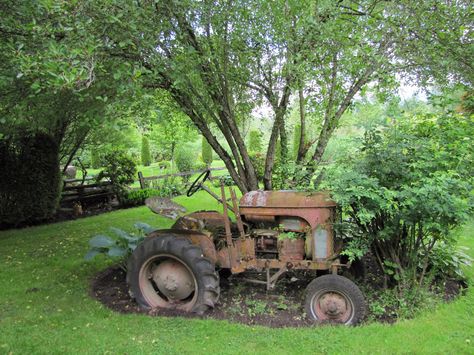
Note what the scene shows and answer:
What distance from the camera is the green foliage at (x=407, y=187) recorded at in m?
3.30

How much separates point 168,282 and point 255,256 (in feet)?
3.12

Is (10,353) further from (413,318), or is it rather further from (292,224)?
(413,318)

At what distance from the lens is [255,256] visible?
3910 millimetres

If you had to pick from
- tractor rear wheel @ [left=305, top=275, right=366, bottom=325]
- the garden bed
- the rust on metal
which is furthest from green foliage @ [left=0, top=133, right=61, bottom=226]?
tractor rear wheel @ [left=305, top=275, right=366, bottom=325]

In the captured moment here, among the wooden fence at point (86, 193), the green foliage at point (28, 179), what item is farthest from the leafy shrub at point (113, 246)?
the wooden fence at point (86, 193)

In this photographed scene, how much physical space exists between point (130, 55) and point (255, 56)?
69.7 inches

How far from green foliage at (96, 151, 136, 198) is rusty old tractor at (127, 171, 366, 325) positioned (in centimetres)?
716

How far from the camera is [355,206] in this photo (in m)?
3.68

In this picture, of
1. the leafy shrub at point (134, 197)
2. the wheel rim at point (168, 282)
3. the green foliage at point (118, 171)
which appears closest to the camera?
the wheel rim at point (168, 282)

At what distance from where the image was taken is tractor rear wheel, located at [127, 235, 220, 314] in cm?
371

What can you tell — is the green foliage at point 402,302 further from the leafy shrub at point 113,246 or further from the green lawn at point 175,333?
the leafy shrub at point 113,246

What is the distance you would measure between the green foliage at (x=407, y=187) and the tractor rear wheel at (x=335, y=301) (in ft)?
1.07

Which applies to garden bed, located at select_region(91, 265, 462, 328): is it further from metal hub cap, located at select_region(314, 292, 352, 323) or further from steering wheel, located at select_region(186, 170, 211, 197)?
steering wheel, located at select_region(186, 170, 211, 197)

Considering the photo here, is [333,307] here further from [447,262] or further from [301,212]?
[447,262]
